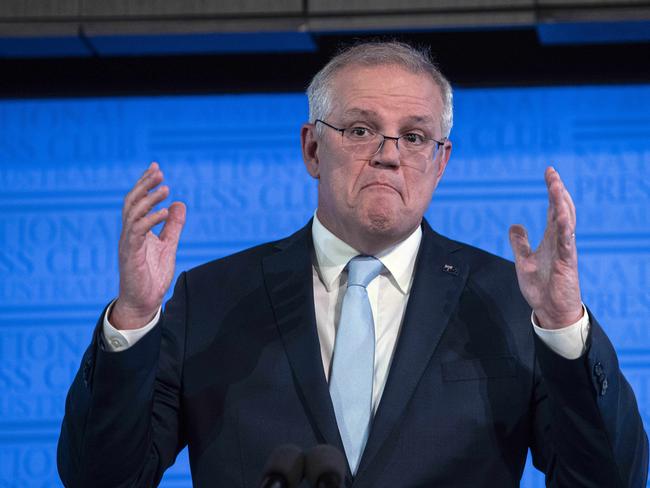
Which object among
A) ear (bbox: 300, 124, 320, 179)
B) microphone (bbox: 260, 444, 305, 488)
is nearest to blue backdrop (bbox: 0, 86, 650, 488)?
ear (bbox: 300, 124, 320, 179)

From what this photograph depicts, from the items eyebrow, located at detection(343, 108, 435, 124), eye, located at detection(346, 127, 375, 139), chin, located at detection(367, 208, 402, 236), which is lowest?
chin, located at detection(367, 208, 402, 236)

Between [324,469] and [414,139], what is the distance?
96 cm

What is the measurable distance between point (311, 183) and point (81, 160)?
2.51 ft

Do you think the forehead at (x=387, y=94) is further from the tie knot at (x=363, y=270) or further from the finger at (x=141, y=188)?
the finger at (x=141, y=188)

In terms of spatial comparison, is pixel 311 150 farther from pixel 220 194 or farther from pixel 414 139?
pixel 220 194

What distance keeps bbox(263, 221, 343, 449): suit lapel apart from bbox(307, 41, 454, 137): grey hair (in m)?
0.27

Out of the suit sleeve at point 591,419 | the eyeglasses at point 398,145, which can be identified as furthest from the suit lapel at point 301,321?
the suit sleeve at point 591,419

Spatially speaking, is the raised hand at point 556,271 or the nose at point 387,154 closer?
the raised hand at point 556,271

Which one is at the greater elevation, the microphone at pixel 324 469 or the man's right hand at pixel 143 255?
the man's right hand at pixel 143 255

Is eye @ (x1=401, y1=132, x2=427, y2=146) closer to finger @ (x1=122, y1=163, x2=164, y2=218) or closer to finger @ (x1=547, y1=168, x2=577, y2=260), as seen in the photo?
finger @ (x1=547, y1=168, x2=577, y2=260)

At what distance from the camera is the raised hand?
169 cm

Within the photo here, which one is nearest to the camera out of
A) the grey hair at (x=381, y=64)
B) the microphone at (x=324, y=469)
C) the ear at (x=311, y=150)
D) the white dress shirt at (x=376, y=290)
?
the microphone at (x=324, y=469)

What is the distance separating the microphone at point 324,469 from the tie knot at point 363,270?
75 centimetres

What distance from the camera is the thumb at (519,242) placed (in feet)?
5.88
